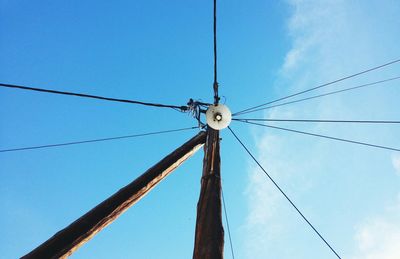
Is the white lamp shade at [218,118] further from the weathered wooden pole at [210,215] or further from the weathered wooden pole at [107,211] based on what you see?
the weathered wooden pole at [107,211]

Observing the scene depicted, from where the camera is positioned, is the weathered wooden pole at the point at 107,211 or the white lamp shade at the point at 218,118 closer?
the weathered wooden pole at the point at 107,211

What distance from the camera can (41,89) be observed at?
5477 mm

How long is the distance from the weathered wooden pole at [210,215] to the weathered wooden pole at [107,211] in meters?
1.00

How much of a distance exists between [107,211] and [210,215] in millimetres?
1752

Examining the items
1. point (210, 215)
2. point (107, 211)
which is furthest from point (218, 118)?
point (107, 211)

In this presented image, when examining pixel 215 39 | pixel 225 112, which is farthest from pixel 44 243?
pixel 215 39

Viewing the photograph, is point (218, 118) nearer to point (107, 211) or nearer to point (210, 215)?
point (210, 215)

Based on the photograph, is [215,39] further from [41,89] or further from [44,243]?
[44,243]

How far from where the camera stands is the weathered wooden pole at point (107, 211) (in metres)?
3.98

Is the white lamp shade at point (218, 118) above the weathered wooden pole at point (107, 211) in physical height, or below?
above

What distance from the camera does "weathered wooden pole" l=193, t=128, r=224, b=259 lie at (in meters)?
3.13

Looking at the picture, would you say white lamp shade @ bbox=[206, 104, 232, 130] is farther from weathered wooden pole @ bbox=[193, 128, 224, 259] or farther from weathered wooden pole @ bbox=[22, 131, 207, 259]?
weathered wooden pole @ bbox=[22, 131, 207, 259]

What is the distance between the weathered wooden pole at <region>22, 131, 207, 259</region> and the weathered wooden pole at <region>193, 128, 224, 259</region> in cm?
100

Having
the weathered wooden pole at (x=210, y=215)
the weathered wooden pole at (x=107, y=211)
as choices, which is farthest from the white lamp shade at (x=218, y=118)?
the weathered wooden pole at (x=107, y=211)
